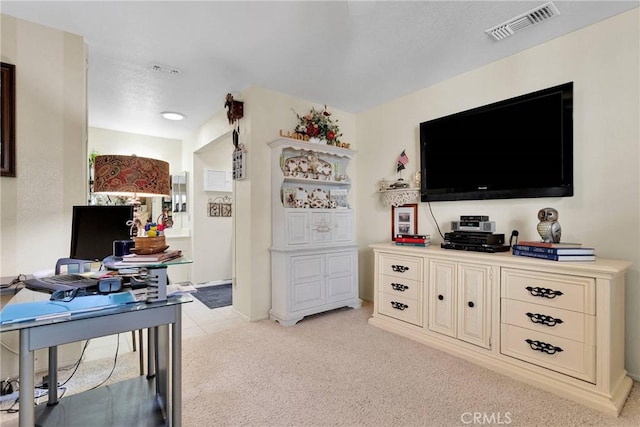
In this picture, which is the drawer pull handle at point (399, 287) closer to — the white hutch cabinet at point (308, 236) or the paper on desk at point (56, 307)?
the white hutch cabinet at point (308, 236)

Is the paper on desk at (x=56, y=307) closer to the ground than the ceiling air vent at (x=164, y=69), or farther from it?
closer to the ground

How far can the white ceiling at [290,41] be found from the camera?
1914mm

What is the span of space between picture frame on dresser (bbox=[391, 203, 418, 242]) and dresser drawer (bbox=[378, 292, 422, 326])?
0.72m

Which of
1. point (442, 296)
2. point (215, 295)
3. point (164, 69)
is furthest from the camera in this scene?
point (215, 295)

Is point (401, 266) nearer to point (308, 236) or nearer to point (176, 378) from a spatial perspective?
point (308, 236)

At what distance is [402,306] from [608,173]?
5.88 feet

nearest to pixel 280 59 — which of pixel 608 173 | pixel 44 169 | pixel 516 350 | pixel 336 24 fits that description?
pixel 336 24

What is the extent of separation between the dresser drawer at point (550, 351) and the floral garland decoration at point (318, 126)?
246cm

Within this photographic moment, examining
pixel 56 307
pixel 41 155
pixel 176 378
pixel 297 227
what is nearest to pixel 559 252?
pixel 297 227

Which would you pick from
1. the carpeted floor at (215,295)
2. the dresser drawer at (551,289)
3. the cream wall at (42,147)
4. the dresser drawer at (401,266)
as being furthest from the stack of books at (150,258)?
the carpeted floor at (215,295)

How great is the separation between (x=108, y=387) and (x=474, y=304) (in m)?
2.49

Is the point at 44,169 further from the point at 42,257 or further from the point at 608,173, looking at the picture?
the point at 608,173

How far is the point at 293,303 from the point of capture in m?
3.00

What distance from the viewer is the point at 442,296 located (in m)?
2.46
